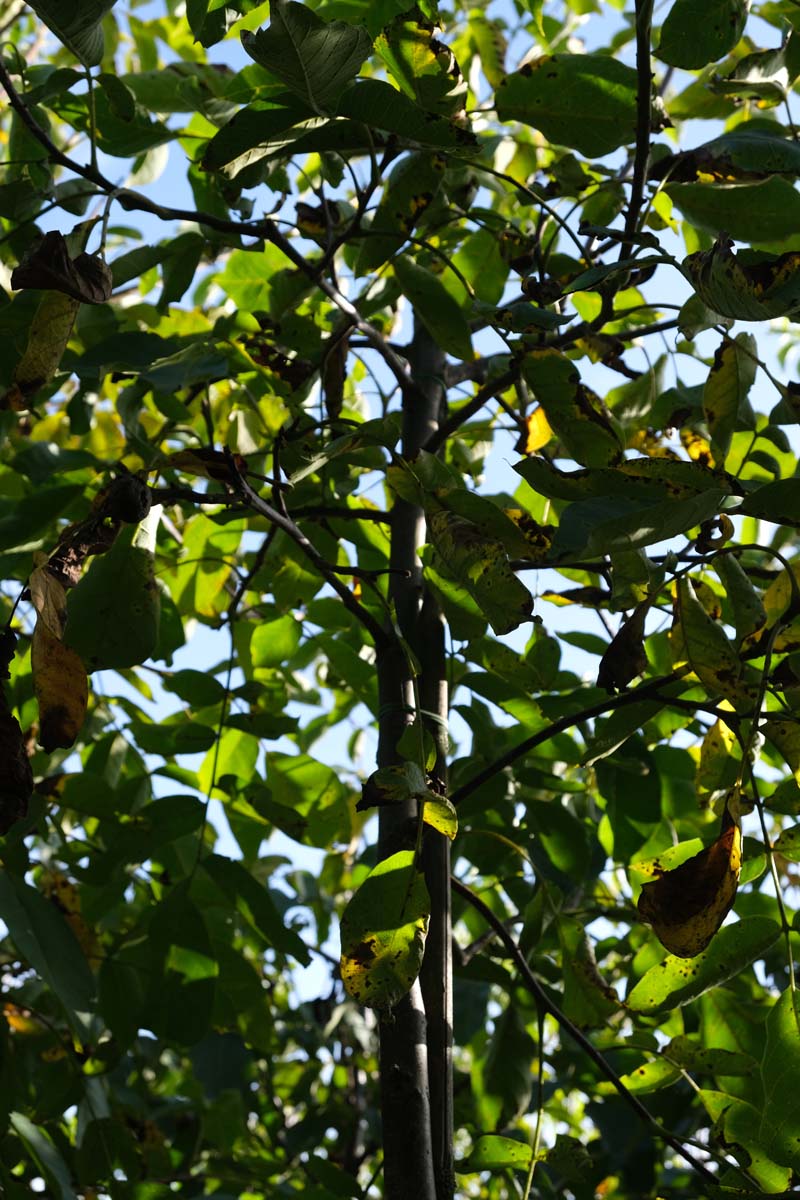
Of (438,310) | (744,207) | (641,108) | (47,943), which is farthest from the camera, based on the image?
(47,943)

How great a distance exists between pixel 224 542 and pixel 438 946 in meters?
0.64

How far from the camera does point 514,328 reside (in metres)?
0.75

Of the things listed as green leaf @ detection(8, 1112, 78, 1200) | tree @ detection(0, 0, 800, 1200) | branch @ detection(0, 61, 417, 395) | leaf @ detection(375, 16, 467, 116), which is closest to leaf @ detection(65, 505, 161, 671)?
tree @ detection(0, 0, 800, 1200)

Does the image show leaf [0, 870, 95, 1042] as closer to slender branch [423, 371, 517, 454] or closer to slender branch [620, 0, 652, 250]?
slender branch [423, 371, 517, 454]

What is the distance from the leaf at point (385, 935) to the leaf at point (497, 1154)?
0.30 m

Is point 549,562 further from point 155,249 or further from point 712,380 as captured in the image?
point 155,249

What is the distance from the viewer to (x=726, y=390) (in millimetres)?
838

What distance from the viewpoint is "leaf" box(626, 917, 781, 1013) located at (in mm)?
810

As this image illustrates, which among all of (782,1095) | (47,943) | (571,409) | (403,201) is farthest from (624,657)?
(47,943)

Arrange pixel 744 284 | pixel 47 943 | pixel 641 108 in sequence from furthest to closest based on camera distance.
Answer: pixel 47 943, pixel 641 108, pixel 744 284

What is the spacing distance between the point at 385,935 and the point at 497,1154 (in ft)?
1.11

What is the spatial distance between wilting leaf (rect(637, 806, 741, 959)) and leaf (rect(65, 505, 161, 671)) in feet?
1.30

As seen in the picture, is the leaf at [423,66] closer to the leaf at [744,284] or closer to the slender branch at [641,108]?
the slender branch at [641,108]

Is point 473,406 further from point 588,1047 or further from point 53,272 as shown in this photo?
point 588,1047
